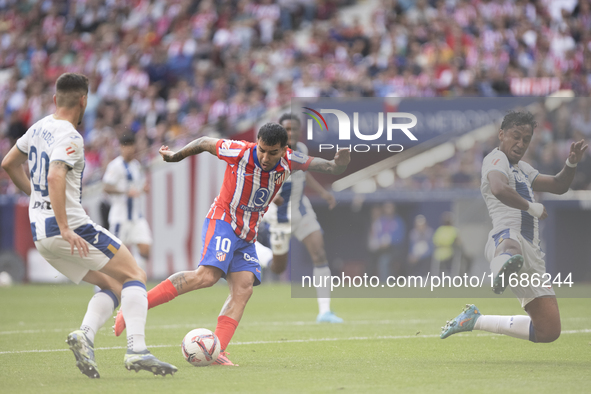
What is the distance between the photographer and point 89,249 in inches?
225

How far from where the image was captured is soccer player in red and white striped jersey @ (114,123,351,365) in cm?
664

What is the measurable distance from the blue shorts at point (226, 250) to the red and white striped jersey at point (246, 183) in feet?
0.21

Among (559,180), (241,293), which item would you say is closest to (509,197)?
(559,180)

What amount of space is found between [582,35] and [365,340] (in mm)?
12838

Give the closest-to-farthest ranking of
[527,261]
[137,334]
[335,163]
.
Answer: [137,334] → [335,163] → [527,261]

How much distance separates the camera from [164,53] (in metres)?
22.6

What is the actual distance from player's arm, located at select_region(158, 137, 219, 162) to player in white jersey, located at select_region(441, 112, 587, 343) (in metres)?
2.66

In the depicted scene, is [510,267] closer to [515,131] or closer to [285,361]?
[515,131]

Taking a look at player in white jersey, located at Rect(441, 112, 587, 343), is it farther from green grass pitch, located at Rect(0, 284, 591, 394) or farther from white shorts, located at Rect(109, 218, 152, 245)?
white shorts, located at Rect(109, 218, 152, 245)

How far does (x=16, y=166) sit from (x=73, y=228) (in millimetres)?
756

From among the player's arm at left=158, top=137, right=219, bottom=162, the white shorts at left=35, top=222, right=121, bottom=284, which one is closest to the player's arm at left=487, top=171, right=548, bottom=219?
the player's arm at left=158, top=137, right=219, bottom=162

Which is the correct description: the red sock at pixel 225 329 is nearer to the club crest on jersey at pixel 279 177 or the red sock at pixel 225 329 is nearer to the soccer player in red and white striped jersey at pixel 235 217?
the soccer player in red and white striped jersey at pixel 235 217

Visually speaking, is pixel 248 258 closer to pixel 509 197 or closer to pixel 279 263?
pixel 509 197

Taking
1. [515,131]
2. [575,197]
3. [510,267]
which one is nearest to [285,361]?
[510,267]
